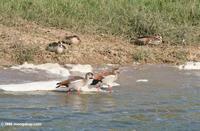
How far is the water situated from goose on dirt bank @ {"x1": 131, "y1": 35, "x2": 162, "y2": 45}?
2.48 meters

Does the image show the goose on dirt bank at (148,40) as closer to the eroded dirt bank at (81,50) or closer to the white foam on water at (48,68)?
the eroded dirt bank at (81,50)

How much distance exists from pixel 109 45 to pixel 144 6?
2574 mm

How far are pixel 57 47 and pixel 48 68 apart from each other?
1092 millimetres

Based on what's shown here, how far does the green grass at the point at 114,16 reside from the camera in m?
15.6

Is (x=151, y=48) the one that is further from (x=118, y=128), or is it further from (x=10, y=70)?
(x=118, y=128)

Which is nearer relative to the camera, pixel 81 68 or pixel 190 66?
pixel 81 68

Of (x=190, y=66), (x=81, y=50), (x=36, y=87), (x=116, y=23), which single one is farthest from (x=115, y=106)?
(x=116, y=23)

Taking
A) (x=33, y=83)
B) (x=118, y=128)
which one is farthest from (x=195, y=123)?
(x=33, y=83)

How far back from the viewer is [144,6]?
1691 cm

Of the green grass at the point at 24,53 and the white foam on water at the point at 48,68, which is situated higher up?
the green grass at the point at 24,53

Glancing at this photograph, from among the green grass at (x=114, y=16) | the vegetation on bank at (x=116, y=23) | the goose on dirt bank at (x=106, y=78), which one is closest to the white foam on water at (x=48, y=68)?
the vegetation on bank at (x=116, y=23)

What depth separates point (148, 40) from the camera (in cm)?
1481

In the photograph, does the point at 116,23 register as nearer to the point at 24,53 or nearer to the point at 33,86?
the point at 24,53

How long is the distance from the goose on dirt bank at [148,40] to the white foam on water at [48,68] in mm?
2495
